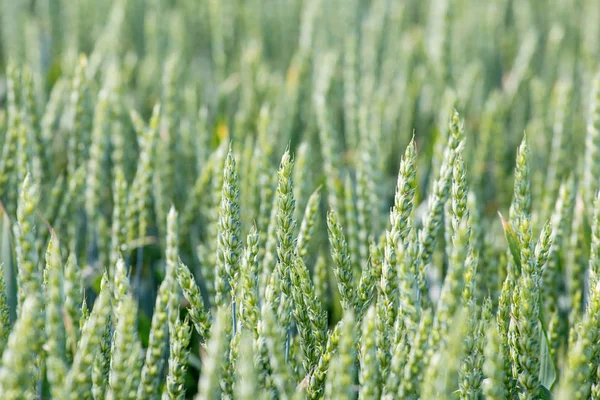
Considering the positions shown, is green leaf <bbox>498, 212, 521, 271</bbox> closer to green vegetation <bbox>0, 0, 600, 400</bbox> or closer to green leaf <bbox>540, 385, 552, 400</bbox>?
green vegetation <bbox>0, 0, 600, 400</bbox>

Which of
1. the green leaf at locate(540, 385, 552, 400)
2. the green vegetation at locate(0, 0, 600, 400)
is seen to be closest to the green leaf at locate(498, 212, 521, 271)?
the green vegetation at locate(0, 0, 600, 400)

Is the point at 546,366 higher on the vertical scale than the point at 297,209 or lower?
lower

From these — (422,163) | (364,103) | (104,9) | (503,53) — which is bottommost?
(422,163)

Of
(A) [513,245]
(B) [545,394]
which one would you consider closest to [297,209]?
(A) [513,245]

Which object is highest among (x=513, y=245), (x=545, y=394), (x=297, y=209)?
(x=297, y=209)

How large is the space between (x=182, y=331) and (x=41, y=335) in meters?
0.15

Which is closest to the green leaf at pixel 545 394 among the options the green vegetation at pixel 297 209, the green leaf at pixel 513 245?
the green vegetation at pixel 297 209

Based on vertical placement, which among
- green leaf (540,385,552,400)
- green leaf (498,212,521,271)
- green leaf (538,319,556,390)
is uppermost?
green leaf (498,212,521,271)

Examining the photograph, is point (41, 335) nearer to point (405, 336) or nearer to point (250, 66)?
point (405, 336)

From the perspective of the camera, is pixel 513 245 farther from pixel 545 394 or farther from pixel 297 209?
pixel 297 209

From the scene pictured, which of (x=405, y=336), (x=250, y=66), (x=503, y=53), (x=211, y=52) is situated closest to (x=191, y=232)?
(x=250, y=66)

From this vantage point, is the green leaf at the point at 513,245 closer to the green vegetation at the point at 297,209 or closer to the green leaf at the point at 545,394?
the green vegetation at the point at 297,209

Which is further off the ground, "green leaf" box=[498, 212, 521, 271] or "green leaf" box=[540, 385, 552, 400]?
"green leaf" box=[498, 212, 521, 271]

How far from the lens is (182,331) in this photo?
71 centimetres
